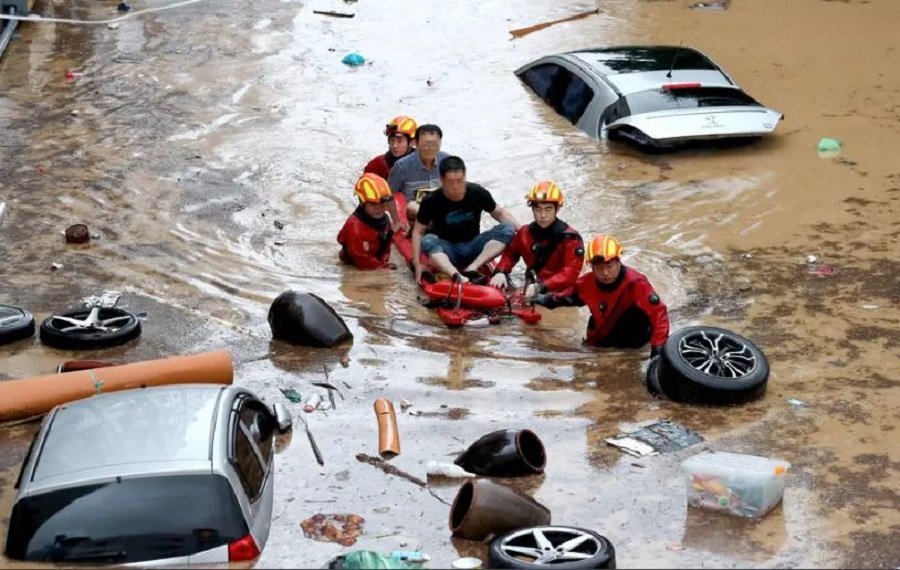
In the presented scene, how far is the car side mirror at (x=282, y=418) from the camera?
9719 mm

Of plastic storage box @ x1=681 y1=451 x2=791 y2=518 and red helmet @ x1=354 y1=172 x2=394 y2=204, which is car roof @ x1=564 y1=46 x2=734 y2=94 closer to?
red helmet @ x1=354 y1=172 x2=394 y2=204

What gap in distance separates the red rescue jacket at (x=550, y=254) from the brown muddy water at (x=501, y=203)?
0.43 meters

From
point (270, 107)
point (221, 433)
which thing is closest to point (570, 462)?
point (221, 433)

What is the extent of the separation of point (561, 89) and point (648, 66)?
5.22ft

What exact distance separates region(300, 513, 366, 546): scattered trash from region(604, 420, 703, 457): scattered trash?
2.05m

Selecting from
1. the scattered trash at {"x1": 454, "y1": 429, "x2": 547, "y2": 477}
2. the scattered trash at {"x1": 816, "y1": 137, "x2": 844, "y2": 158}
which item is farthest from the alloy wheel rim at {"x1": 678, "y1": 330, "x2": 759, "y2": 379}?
the scattered trash at {"x1": 816, "y1": 137, "x2": 844, "y2": 158}

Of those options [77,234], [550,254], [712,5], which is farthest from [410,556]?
[712,5]

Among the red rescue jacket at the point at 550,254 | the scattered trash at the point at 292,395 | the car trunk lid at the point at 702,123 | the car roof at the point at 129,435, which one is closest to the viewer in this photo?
the car roof at the point at 129,435

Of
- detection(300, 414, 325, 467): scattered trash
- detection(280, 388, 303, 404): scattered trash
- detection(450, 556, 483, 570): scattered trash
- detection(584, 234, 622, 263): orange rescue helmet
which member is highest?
detection(584, 234, 622, 263): orange rescue helmet

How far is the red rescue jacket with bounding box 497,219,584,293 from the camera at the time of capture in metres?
12.2

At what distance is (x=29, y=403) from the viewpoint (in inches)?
383

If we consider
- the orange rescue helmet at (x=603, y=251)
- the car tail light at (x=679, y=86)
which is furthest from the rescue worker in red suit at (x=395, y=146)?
the orange rescue helmet at (x=603, y=251)

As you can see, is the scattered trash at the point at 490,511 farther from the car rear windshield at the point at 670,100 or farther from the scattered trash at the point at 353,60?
the scattered trash at the point at 353,60

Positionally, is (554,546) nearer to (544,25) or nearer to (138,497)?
(138,497)
